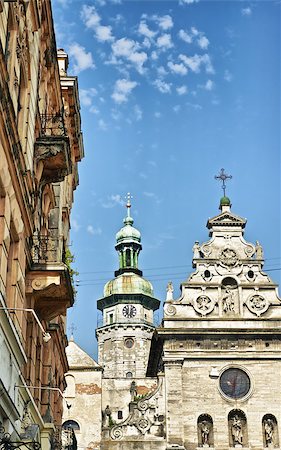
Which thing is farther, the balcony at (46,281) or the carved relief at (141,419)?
the carved relief at (141,419)

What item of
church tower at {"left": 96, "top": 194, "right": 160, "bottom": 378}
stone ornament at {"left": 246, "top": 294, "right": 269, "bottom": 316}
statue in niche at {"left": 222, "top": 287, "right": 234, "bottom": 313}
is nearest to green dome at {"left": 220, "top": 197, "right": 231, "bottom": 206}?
statue in niche at {"left": 222, "top": 287, "right": 234, "bottom": 313}

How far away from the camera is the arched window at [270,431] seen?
35.6 metres

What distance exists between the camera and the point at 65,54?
2656cm

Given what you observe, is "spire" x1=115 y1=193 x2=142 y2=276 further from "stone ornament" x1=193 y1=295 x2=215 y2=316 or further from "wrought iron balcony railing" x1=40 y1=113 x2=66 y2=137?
"wrought iron balcony railing" x1=40 y1=113 x2=66 y2=137

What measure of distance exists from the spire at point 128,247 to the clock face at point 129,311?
3614 millimetres

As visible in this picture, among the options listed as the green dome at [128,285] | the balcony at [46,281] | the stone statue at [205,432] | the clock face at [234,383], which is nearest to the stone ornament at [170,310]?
the clock face at [234,383]

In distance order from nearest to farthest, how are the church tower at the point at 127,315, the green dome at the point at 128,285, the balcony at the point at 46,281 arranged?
the balcony at the point at 46,281 → the church tower at the point at 127,315 → the green dome at the point at 128,285

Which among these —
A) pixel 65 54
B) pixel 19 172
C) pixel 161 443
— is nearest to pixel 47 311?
pixel 19 172

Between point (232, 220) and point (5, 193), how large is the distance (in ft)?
102

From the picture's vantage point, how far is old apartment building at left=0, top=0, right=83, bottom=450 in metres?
11.4

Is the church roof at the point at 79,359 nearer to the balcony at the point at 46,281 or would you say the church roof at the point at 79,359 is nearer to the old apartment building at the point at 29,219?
the old apartment building at the point at 29,219

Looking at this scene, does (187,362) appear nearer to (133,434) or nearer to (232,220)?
(133,434)

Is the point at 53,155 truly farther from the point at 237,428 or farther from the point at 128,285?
the point at 128,285

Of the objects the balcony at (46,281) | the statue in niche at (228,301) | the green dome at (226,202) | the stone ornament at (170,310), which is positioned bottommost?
the balcony at (46,281)
